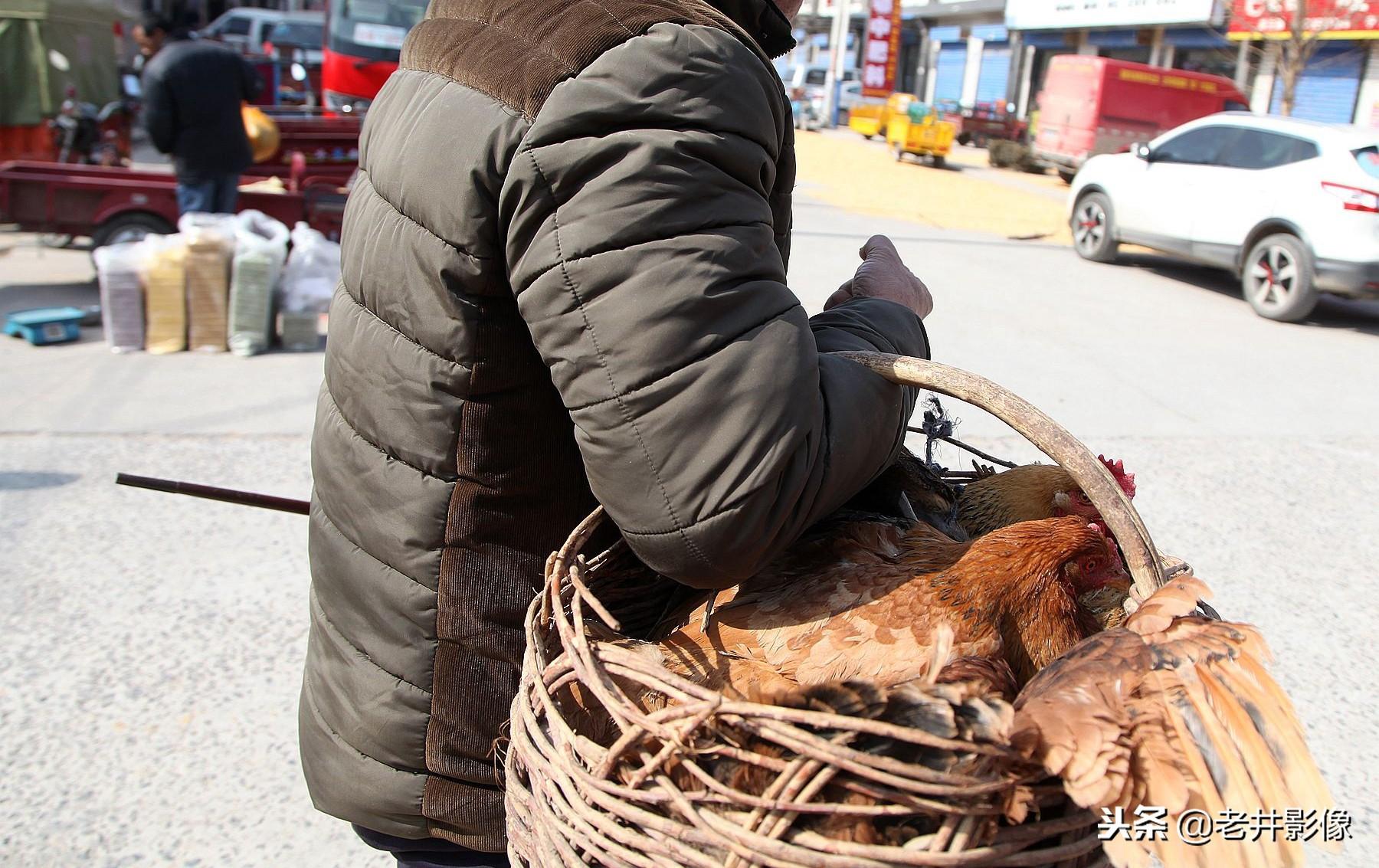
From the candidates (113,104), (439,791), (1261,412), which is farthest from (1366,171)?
(113,104)

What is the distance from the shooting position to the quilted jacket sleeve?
43.1 inches

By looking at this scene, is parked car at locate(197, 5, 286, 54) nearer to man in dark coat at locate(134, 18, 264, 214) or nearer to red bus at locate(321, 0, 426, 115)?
red bus at locate(321, 0, 426, 115)

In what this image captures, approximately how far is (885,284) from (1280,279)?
997cm

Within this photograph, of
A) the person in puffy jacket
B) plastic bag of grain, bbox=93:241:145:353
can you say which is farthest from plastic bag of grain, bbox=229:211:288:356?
the person in puffy jacket

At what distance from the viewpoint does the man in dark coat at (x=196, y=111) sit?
25.1 ft

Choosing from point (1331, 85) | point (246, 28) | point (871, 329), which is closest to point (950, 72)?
point (1331, 85)

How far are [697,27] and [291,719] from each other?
9.11 feet

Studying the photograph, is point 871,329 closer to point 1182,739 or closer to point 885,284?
point 885,284

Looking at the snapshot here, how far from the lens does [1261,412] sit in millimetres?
6742

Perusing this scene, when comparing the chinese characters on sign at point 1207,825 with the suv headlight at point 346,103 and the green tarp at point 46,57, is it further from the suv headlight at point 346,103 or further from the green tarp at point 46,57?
the green tarp at point 46,57

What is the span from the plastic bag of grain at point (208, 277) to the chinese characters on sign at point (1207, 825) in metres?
6.87

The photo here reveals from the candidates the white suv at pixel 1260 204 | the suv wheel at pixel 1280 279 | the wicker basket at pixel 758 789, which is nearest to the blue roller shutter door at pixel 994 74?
the white suv at pixel 1260 204

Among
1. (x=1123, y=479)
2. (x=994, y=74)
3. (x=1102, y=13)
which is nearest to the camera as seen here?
(x=1123, y=479)

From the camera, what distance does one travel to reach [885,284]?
164cm
